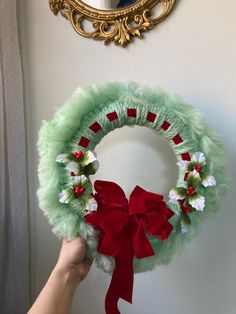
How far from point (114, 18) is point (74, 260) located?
2.10 feet

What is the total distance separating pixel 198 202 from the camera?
2.73ft

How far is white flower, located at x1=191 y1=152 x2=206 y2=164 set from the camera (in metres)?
0.85

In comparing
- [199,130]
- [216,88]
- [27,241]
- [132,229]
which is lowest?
[27,241]

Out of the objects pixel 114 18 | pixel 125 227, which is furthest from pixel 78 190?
pixel 114 18

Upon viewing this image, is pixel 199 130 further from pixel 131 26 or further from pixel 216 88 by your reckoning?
pixel 131 26

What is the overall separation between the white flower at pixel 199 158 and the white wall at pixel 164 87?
0.15 metres

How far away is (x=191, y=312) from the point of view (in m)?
1.07

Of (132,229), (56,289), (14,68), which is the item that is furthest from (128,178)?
(14,68)

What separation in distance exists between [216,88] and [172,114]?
170 millimetres

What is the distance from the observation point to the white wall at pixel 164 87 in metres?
0.95

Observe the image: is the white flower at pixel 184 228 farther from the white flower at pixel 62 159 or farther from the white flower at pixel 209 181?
the white flower at pixel 62 159

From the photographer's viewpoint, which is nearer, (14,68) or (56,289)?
(56,289)

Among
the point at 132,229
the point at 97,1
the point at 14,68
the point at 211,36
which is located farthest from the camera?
the point at 14,68

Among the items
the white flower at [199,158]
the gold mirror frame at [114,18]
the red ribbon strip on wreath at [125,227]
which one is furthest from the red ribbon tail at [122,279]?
the gold mirror frame at [114,18]
